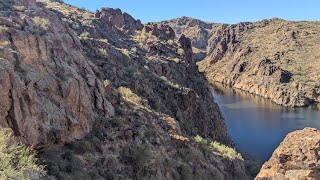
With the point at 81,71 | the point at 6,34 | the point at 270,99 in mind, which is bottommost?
the point at 270,99

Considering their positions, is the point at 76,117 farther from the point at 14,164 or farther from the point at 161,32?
the point at 161,32

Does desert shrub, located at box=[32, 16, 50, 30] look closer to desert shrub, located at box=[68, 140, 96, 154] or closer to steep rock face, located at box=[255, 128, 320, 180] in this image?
desert shrub, located at box=[68, 140, 96, 154]

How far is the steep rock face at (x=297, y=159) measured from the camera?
13762mm

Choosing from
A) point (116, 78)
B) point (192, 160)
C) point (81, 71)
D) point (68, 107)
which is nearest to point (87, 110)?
point (68, 107)

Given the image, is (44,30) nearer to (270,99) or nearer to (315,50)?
(270,99)

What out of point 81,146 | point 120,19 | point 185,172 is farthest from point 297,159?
point 120,19

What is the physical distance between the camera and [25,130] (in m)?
20.2

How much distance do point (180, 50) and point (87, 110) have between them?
56684 millimetres

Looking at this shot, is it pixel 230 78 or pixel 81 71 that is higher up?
→ pixel 81 71

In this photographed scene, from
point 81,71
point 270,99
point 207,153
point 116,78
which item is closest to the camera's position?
point 81,71

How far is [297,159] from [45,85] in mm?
14302

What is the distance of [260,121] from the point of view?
324ft

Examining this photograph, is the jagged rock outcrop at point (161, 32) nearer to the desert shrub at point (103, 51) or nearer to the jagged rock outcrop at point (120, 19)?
the jagged rock outcrop at point (120, 19)

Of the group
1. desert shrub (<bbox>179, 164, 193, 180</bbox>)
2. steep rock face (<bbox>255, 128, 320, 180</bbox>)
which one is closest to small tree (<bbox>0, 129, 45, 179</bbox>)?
steep rock face (<bbox>255, 128, 320, 180</bbox>)
